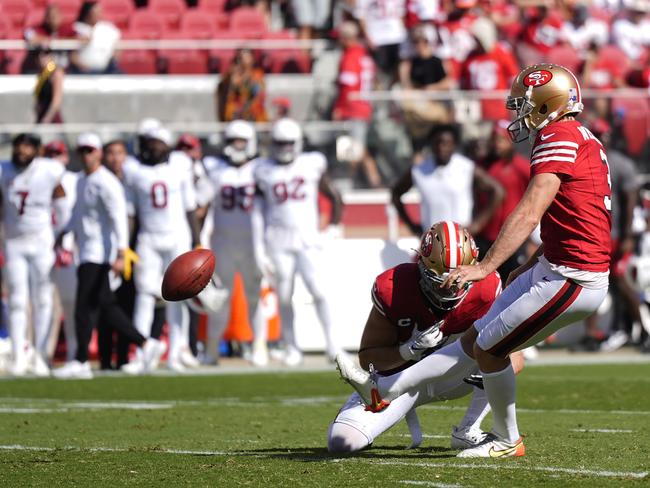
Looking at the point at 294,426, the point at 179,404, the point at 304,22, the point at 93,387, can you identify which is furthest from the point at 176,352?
the point at 304,22

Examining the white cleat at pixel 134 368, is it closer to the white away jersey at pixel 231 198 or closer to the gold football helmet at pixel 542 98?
the white away jersey at pixel 231 198

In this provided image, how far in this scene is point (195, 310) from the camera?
11977 mm

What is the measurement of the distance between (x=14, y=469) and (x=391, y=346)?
1.63 m

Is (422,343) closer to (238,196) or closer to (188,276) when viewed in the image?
(188,276)

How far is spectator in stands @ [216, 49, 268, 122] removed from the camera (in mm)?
13992

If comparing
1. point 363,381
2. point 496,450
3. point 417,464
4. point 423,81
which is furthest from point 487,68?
point 417,464

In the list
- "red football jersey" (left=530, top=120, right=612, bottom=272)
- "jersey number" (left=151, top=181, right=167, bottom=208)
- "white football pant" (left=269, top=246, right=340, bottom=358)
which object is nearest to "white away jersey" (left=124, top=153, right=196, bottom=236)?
"jersey number" (left=151, top=181, right=167, bottom=208)

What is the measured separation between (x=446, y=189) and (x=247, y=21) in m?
5.74

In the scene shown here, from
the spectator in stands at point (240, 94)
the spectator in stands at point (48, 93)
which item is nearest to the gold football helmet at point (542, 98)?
the spectator in stands at point (240, 94)

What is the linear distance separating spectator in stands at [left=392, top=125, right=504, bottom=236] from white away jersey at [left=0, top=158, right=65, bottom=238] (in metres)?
2.82

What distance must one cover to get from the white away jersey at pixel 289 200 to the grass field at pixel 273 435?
155 centimetres

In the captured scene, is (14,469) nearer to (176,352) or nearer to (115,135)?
(176,352)

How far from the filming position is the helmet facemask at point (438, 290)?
5.70 meters

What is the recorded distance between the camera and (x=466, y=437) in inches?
230
